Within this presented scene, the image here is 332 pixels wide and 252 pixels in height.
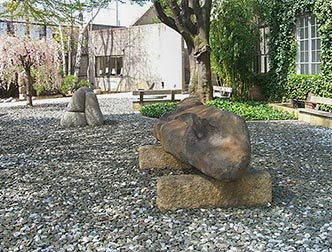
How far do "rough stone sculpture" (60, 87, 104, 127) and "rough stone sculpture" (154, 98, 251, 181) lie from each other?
18.5 feet

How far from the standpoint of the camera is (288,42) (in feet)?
45.1

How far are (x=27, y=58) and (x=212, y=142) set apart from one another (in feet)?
40.2

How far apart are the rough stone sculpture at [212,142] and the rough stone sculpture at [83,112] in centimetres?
565

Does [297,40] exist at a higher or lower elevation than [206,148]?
higher

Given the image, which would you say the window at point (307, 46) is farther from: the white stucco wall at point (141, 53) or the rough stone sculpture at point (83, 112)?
the white stucco wall at point (141, 53)

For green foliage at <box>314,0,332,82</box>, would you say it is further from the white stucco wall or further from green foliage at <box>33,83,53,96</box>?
green foliage at <box>33,83,53,96</box>

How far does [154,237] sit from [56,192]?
1.75m

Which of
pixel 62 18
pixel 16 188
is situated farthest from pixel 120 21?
pixel 16 188

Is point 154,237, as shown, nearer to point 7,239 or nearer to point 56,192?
point 7,239

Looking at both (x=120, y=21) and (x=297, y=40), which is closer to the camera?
(x=297, y=40)

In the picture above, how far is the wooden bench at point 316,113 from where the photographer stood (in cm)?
976

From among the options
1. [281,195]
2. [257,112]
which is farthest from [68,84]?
[281,195]

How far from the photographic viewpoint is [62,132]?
9539mm

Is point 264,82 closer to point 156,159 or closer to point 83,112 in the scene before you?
point 83,112
